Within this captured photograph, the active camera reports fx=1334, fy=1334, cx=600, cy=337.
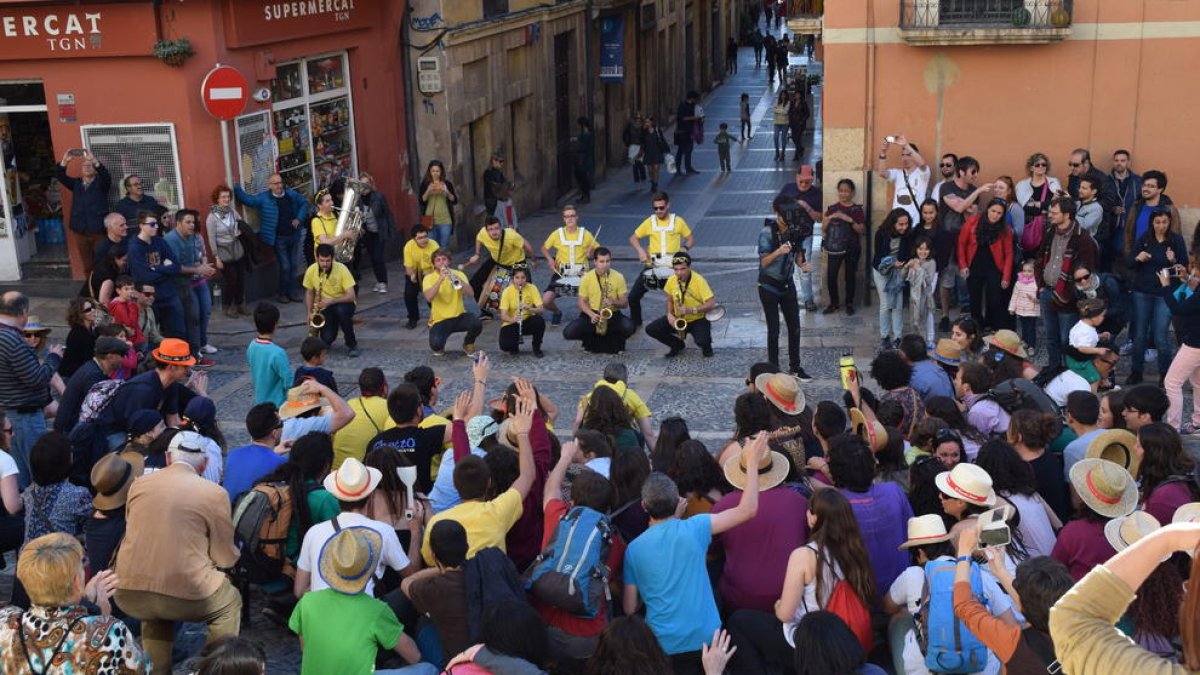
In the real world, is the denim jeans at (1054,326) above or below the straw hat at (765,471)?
below

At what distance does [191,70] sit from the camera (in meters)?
16.3

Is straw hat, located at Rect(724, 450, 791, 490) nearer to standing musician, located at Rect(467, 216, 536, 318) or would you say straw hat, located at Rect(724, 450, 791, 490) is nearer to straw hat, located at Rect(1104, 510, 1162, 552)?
straw hat, located at Rect(1104, 510, 1162, 552)

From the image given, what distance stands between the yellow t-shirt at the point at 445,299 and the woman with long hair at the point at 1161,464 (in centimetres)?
837

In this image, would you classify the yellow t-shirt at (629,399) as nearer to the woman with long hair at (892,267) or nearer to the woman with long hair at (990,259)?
the woman with long hair at (892,267)

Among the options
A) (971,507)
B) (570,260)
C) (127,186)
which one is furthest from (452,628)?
(127,186)

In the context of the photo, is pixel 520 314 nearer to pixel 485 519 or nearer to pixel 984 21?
pixel 984 21

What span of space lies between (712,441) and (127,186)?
310 inches

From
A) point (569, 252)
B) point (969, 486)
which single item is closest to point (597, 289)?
point (569, 252)

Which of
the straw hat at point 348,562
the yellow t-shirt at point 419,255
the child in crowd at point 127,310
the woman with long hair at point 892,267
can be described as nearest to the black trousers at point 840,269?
the woman with long hair at point 892,267

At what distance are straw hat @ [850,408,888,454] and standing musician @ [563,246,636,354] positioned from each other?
607 cm

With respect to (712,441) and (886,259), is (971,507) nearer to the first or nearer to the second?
(712,441)

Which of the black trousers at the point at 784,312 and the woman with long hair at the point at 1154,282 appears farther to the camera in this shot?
the black trousers at the point at 784,312

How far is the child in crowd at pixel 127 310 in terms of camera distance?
40.7 feet

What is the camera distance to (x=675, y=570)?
6.53 m
